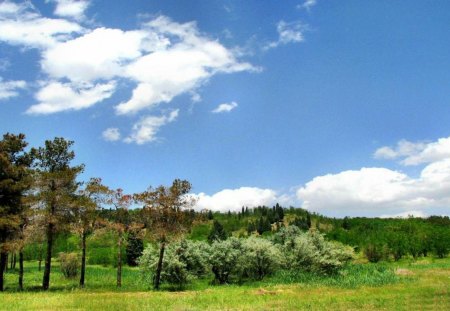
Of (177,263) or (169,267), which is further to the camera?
(169,267)

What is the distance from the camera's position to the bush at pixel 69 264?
59.0 meters

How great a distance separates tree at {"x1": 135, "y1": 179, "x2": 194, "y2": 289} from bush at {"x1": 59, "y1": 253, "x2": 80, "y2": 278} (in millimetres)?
19792

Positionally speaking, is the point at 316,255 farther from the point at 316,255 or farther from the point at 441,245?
the point at 441,245

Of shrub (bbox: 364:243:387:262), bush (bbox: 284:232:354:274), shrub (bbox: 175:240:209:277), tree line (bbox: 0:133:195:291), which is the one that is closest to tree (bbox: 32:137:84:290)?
tree line (bbox: 0:133:195:291)

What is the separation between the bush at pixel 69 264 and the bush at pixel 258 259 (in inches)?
901

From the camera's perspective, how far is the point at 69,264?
196 ft

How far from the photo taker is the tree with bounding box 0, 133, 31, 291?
41862 mm

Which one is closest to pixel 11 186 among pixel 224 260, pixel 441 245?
pixel 224 260

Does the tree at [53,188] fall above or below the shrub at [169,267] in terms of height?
above

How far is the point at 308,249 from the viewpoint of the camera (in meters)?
55.7

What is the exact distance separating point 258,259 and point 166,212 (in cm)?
1650

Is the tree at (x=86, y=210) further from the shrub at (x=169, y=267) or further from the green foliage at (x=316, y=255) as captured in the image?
the green foliage at (x=316, y=255)

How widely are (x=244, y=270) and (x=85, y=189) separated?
2268 cm

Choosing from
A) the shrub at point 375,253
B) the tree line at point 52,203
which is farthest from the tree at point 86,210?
the shrub at point 375,253
